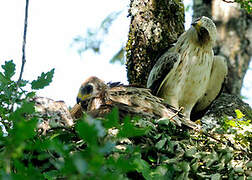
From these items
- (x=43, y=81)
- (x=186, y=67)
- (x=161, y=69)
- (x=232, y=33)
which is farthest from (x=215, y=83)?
(x=43, y=81)

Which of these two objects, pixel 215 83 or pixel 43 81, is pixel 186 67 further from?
pixel 43 81

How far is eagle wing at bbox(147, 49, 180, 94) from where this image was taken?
187 inches

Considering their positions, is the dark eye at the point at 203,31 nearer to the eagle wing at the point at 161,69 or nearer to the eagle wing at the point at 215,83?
the eagle wing at the point at 161,69

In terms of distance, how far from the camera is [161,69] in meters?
4.77

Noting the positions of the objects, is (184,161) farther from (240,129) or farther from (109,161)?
(109,161)

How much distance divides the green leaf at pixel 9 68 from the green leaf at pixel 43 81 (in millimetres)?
220

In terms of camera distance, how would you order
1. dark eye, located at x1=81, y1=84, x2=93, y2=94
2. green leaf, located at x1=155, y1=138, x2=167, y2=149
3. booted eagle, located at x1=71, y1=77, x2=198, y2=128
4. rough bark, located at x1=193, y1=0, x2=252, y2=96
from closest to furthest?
green leaf, located at x1=155, y1=138, x2=167, y2=149, booted eagle, located at x1=71, y1=77, x2=198, y2=128, dark eye, located at x1=81, y1=84, x2=93, y2=94, rough bark, located at x1=193, y1=0, x2=252, y2=96

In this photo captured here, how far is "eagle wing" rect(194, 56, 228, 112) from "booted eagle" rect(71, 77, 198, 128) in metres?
0.99

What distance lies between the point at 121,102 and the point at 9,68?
1.99m

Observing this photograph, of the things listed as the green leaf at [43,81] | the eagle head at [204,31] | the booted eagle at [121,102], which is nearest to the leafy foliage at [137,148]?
the green leaf at [43,81]

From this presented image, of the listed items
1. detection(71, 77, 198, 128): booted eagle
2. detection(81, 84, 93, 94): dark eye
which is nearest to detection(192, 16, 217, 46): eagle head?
detection(71, 77, 198, 128): booted eagle

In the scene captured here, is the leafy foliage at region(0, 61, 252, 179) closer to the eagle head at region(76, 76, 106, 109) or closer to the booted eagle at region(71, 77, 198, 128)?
the booted eagle at region(71, 77, 198, 128)

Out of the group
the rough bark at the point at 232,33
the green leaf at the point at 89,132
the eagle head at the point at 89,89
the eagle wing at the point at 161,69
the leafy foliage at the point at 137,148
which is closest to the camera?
the green leaf at the point at 89,132

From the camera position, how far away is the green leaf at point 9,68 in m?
2.45
